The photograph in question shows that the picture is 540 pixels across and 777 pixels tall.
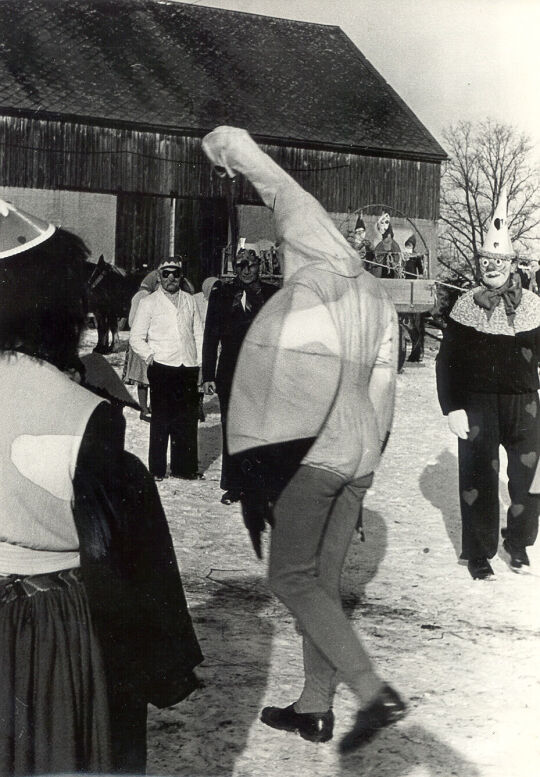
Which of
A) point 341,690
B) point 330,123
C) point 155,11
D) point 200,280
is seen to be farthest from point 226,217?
point 341,690

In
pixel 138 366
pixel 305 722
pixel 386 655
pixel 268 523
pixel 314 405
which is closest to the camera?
→ pixel 314 405

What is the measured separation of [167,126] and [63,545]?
27304mm

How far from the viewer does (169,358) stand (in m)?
8.98

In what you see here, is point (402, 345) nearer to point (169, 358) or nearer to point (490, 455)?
point (169, 358)

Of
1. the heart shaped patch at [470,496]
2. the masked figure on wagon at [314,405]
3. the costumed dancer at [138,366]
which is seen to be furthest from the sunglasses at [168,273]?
the masked figure on wagon at [314,405]

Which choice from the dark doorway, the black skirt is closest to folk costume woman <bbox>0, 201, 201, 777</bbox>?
the black skirt

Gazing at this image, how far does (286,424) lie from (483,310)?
306 cm

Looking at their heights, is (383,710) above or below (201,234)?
above

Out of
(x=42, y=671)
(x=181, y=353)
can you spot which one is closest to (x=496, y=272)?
(x=181, y=353)

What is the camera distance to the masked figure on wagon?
11.5ft

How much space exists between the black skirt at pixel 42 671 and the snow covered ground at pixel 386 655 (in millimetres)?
1402

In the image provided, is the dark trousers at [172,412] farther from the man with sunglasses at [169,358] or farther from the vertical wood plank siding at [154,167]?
the vertical wood plank siding at [154,167]

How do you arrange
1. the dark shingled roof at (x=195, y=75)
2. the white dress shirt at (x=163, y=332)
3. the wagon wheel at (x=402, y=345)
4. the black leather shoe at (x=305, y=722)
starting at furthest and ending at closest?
1. the dark shingled roof at (x=195, y=75)
2. the wagon wheel at (x=402, y=345)
3. the white dress shirt at (x=163, y=332)
4. the black leather shoe at (x=305, y=722)

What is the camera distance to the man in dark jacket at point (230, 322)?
8.34 m
